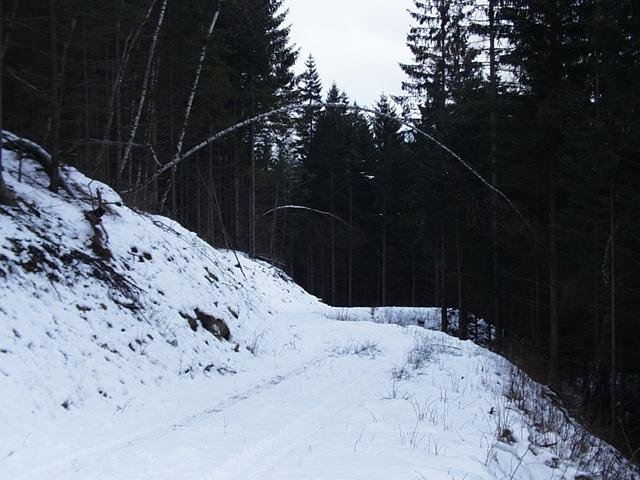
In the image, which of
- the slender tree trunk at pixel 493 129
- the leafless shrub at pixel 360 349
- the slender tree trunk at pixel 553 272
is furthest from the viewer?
the slender tree trunk at pixel 493 129

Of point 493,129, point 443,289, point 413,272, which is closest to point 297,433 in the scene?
point 493,129

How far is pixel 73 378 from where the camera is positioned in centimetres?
659

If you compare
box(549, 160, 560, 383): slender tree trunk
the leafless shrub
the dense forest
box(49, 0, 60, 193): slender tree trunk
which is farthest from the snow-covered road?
box(549, 160, 560, 383): slender tree trunk

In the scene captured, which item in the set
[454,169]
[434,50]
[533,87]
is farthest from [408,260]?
[533,87]

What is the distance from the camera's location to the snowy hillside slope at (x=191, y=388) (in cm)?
491

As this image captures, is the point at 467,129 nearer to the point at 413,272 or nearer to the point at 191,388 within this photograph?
the point at 191,388

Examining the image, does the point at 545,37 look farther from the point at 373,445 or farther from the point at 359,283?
the point at 359,283

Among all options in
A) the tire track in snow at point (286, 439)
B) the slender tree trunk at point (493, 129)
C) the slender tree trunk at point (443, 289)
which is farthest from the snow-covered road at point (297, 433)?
the slender tree trunk at point (443, 289)

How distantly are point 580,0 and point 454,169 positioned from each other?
7468 mm

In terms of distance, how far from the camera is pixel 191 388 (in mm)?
7988

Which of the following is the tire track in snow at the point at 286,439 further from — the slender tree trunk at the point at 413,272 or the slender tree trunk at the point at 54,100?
the slender tree trunk at the point at 413,272

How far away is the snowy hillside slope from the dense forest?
Answer: 1.52 metres

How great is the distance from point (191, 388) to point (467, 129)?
59.2 feet

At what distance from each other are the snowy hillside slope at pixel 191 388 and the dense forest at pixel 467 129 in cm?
152
